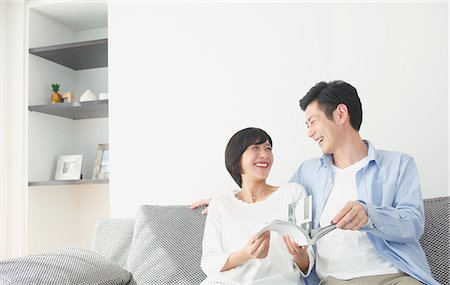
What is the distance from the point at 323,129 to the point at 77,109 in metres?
1.92

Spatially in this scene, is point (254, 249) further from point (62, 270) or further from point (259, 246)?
point (62, 270)

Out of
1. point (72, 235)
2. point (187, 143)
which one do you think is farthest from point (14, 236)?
point (187, 143)

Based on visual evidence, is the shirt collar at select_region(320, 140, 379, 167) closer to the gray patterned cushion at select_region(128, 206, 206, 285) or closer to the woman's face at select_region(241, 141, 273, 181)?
the woman's face at select_region(241, 141, 273, 181)

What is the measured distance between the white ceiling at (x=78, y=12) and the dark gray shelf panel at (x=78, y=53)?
271 millimetres

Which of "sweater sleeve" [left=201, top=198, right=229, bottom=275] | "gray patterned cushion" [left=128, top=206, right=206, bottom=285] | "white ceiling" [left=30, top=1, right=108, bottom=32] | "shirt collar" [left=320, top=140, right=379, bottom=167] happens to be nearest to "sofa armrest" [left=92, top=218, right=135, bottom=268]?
"gray patterned cushion" [left=128, top=206, right=206, bottom=285]

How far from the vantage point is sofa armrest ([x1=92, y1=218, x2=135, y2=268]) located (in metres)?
2.47

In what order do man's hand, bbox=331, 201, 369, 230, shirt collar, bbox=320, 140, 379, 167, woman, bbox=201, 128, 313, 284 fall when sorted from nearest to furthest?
man's hand, bbox=331, 201, 369, 230 < woman, bbox=201, 128, 313, 284 < shirt collar, bbox=320, 140, 379, 167

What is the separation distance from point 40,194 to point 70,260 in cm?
157

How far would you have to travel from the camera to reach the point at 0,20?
342 cm

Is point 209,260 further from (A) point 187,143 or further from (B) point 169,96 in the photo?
(B) point 169,96

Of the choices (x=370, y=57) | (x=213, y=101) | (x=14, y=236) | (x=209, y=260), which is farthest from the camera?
(x=14, y=236)

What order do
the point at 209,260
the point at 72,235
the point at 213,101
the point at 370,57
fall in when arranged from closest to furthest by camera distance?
the point at 209,260, the point at 370,57, the point at 213,101, the point at 72,235

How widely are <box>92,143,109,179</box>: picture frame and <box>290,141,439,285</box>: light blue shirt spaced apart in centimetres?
172

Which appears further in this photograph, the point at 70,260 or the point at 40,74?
the point at 40,74
